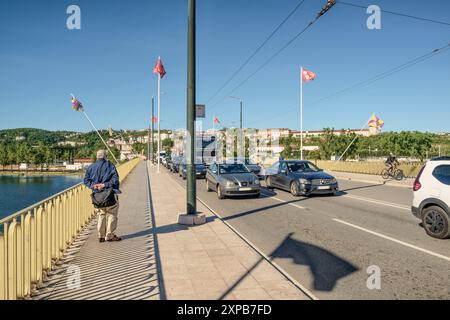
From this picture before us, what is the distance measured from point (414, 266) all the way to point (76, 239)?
6339mm

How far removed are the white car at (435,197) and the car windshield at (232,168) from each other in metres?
7.85

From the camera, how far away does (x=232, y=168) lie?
1464 cm

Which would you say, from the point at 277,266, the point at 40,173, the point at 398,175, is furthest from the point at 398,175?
the point at 40,173

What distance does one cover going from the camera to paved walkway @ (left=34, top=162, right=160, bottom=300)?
4.08m

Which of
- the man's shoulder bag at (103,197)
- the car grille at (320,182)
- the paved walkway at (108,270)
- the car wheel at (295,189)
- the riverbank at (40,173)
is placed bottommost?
the riverbank at (40,173)

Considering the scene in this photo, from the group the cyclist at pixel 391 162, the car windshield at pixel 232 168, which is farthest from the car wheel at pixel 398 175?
the car windshield at pixel 232 168

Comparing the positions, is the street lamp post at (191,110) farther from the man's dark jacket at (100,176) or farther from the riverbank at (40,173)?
the riverbank at (40,173)

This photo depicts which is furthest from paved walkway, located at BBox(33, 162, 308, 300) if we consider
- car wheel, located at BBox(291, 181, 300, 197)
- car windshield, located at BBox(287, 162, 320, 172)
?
car windshield, located at BBox(287, 162, 320, 172)

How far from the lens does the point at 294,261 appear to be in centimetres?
540

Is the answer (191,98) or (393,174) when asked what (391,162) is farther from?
(191,98)

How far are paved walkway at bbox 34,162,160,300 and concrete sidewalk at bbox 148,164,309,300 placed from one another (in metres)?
0.23

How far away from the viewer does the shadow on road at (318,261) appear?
4.54 meters

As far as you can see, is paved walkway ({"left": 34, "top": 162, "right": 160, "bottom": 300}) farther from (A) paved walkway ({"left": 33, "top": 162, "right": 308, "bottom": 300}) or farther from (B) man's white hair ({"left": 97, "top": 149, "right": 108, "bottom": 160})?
(B) man's white hair ({"left": 97, "top": 149, "right": 108, "bottom": 160})
